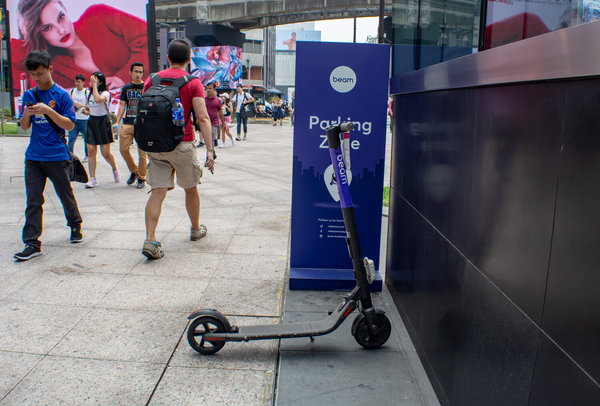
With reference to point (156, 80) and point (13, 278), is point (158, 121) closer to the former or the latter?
point (156, 80)

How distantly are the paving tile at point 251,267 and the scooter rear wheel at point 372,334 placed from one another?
4.93 ft

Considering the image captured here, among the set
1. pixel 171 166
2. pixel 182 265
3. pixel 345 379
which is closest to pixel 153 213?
pixel 171 166

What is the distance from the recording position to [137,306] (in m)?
4.12

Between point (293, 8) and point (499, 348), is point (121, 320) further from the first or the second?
point (293, 8)

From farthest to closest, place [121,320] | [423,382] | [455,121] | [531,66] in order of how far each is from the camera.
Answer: [121,320] → [423,382] → [455,121] → [531,66]

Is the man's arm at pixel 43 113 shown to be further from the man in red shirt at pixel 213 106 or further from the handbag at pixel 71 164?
the man in red shirt at pixel 213 106

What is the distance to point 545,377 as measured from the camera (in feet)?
5.46

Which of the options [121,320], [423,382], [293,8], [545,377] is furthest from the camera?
[293,8]

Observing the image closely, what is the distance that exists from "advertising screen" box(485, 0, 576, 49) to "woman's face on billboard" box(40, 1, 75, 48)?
79.1ft

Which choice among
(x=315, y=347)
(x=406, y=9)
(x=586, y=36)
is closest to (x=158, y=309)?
(x=315, y=347)

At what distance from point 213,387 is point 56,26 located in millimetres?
23788

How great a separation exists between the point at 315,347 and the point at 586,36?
8.32 ft

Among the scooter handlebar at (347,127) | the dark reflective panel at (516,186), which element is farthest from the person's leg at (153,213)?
the dark reflective panel at (516,186)

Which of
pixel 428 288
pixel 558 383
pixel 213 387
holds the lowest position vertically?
pixel 213 387
